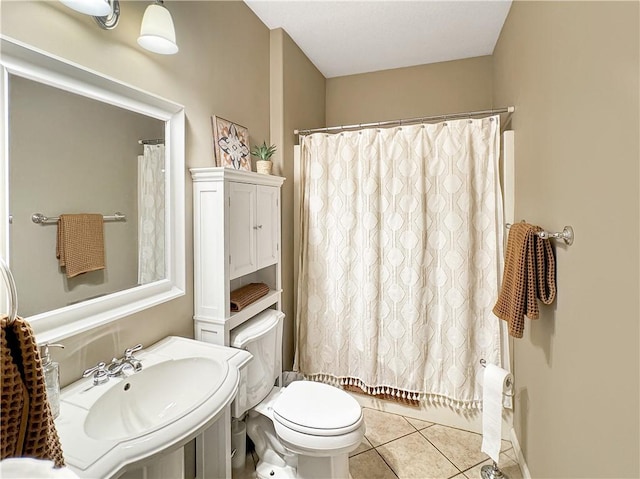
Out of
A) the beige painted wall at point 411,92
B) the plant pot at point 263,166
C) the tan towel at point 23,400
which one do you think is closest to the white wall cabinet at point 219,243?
the plant pot at point 263,166

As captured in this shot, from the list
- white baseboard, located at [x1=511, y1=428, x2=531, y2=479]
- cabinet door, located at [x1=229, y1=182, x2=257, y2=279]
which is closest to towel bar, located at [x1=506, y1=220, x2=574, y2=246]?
white baseboard, located at [x1=511, y1=428, x2=531, y2=479]

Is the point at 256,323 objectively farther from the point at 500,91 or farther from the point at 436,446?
the point at 500,91

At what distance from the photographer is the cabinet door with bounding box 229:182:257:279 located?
1.64 metres

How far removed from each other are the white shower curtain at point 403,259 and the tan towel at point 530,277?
0.64 meters

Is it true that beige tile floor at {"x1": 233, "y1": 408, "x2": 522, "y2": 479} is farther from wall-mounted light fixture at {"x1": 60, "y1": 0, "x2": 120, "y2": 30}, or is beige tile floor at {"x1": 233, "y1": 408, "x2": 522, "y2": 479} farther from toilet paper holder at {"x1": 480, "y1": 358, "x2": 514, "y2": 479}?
wall-mounted light fixture at {"x1": 60, "y1": 0, "x2": 120, "y2": 30}

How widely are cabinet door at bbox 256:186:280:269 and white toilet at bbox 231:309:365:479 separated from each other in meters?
0.35

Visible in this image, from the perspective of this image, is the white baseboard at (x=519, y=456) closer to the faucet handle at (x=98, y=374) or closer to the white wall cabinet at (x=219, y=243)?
the white wall cabinet at (x=219, y=243)

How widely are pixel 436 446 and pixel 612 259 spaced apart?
1.63 meters

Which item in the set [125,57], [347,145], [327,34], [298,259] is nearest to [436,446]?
[298,259]

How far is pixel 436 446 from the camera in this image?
1978 mm

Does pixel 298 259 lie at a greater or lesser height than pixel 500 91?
lesser

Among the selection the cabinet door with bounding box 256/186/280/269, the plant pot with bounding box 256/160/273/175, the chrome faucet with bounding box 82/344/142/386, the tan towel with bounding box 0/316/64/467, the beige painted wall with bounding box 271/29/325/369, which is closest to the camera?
the tan towel with bounding box 0/316/64/467

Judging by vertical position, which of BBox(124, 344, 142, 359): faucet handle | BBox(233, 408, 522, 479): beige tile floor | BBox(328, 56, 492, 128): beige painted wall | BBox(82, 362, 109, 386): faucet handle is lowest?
BBox(233, 408, 522, 479): beige tile floor

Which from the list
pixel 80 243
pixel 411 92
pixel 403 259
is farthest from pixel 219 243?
pixel 411 92
